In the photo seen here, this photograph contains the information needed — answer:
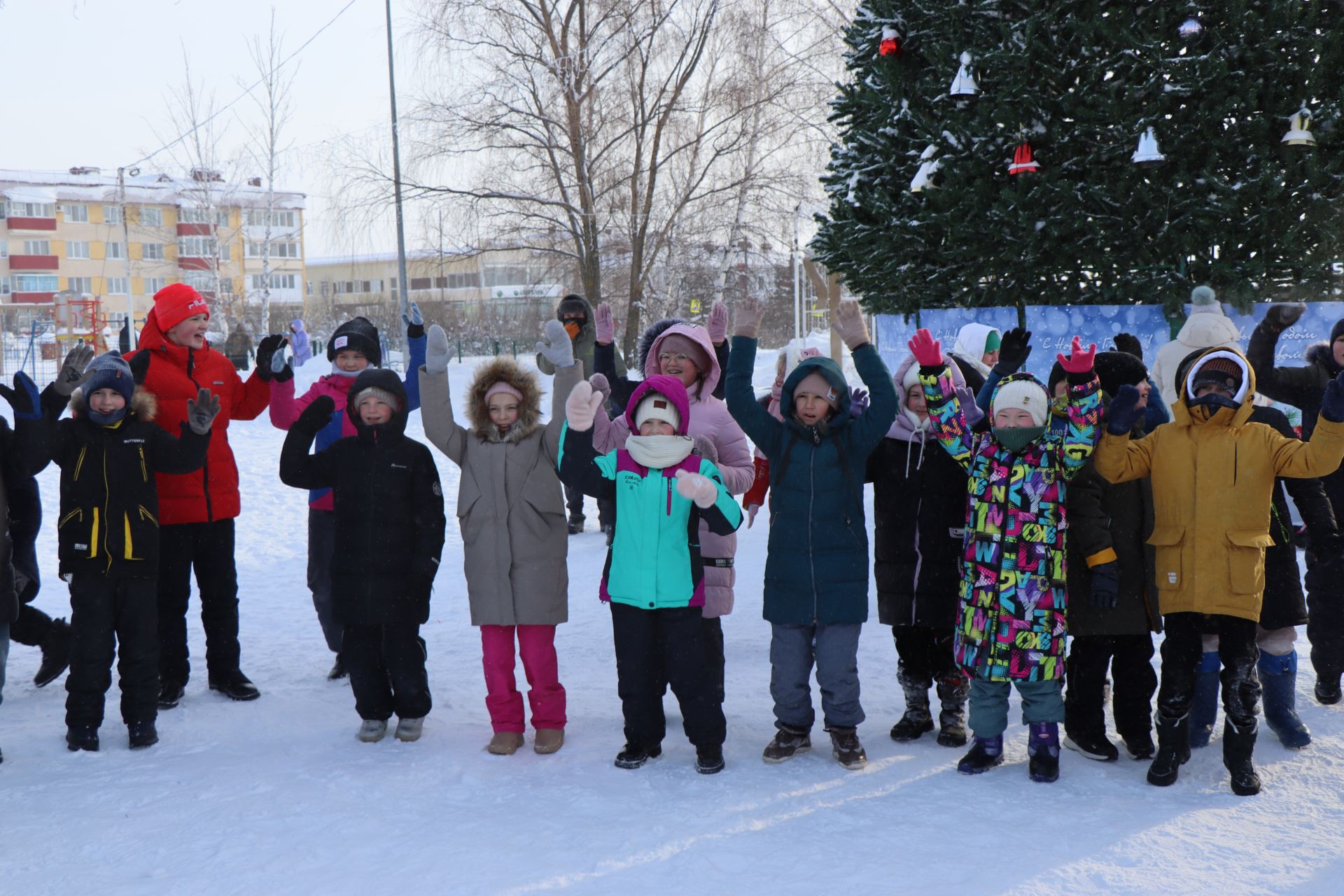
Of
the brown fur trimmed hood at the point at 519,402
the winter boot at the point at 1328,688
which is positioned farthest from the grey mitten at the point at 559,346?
the winter boot at the point at 1328,688

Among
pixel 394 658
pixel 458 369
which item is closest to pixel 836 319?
pixel 394 658

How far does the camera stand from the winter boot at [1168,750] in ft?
13.0

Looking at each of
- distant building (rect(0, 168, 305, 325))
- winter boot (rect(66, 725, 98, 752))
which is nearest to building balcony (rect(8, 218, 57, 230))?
distant building (rect(0, 168, 305, 325))

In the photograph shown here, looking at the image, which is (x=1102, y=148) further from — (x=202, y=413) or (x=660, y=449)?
(x=202, y=413)

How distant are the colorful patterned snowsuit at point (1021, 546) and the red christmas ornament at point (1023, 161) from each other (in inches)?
156

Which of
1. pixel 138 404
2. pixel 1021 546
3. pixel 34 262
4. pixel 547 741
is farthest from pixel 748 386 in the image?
pixel 34 262

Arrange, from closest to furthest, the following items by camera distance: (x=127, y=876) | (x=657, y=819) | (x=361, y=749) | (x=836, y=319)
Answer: (x=127, y=876) → (x=657, y=819) → (x=836, y=319) → (x=361, y=749)

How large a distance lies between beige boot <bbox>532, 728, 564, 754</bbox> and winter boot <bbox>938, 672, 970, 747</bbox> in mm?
1610

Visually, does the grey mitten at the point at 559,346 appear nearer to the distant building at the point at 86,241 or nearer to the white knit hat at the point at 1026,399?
the white knit hat at the point at 1026,399

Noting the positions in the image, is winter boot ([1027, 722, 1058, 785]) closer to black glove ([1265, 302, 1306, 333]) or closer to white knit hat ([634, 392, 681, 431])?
white knit hat ([634, 392, 681, 431])

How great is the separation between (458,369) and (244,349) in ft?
19.9

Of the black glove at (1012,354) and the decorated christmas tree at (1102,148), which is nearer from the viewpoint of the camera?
the black glove at (1012,354)

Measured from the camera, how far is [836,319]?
13.8ft

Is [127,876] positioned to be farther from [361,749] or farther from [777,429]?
[777,429]
